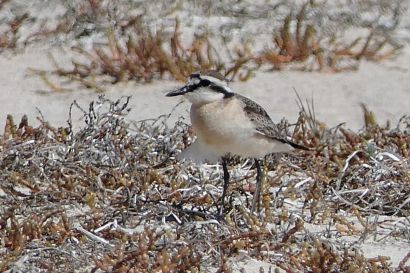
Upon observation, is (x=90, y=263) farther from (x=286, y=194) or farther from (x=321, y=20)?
(x=321, y=20)

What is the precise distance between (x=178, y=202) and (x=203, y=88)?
593 millimetres

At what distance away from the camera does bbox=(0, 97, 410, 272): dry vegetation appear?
15.3ft

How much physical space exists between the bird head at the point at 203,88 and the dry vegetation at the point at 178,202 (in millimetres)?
498

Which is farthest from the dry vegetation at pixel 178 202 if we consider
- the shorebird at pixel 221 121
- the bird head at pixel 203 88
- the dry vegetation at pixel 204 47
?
the dry vegetation at pixel 204 47

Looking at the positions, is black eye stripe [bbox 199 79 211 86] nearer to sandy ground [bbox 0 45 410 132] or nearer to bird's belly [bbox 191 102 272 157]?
bird's belly [bbox 191 102 272 157]

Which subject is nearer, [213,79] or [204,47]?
[213,79]

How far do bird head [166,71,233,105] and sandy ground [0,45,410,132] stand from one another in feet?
7.12

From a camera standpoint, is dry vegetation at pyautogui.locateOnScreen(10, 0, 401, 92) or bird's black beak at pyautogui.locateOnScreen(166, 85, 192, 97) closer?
bird's black beak at pyautogui.locateOnScreen(166, 85, 192, 97)

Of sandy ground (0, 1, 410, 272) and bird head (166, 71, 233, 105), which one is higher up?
bird head (166, 71, 233, 105)

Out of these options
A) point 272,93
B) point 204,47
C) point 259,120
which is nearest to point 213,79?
point 259,120

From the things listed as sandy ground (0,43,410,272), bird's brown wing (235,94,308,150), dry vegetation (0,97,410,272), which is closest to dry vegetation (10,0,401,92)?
sandy ground (0,43,410,272)

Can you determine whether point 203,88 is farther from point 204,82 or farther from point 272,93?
point 272,93

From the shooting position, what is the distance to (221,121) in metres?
5.27

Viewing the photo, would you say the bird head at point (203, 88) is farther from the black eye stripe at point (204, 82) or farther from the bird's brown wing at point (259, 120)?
the bird's brown wing at point (259, 120)
